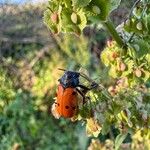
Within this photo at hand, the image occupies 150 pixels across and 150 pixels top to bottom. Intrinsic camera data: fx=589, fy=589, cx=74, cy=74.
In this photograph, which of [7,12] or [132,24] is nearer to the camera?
[132,24]

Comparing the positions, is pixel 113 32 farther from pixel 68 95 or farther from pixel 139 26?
pixel 68 95

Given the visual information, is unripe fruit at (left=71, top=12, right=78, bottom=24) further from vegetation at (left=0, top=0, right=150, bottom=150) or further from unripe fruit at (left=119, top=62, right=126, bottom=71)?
unripe fruit at (left=119, top=62, right=126, bottom=71)

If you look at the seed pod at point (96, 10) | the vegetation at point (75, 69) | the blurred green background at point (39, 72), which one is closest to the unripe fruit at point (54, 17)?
the vegetation at point (75, 69)

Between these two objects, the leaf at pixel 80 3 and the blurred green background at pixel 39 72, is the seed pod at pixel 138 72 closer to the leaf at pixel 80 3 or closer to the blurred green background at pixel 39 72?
the leaf at pixel 80 3

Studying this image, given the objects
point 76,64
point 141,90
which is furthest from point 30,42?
point 141,90

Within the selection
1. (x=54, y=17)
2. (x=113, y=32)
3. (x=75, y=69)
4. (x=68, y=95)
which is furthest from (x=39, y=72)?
(x=54, y=17)

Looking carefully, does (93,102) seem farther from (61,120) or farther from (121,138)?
(61,120)
